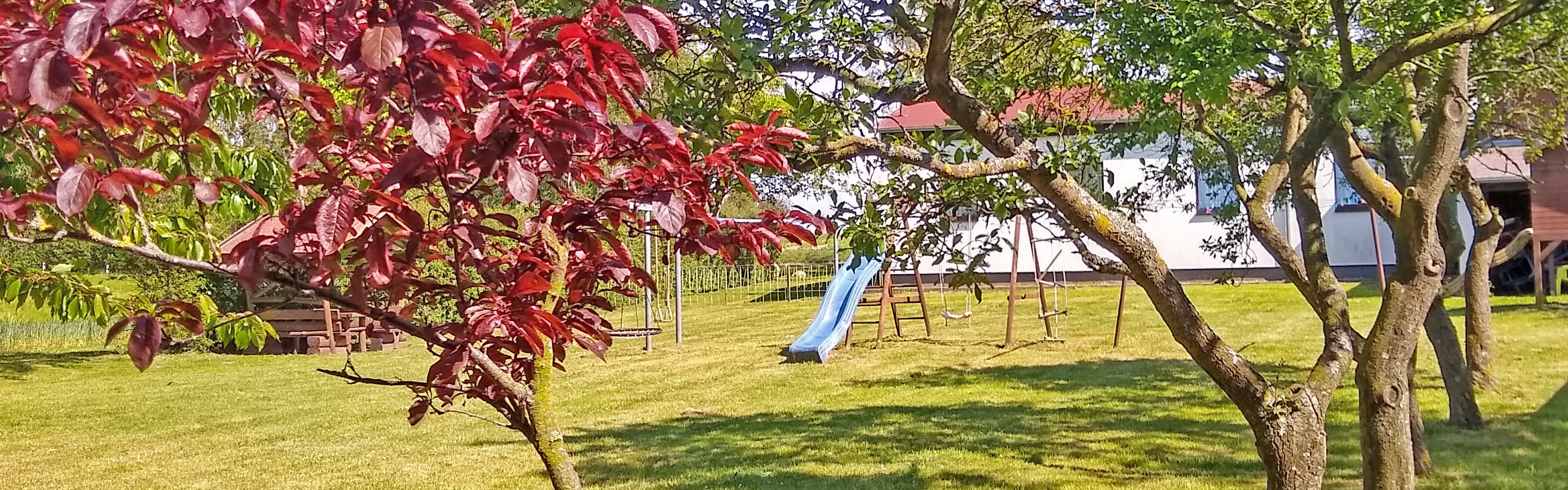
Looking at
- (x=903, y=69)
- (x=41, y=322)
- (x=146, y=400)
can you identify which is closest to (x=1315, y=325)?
(x=903, y=69)

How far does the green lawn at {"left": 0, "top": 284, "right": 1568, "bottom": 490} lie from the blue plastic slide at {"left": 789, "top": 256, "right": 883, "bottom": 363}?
33cm

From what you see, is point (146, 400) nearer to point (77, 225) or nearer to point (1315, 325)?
point (77, 225)

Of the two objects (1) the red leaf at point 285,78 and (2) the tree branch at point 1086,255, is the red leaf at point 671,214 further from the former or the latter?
(2) the tree branch at point 1086,255

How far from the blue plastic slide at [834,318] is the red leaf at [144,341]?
10868 mm

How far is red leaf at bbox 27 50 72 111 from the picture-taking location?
51.5 inches

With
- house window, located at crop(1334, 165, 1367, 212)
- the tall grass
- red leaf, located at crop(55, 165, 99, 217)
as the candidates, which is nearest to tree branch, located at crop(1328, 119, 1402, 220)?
red leaf, located at crop(55, 165, 99, 217)

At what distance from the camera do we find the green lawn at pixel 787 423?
657 centimetres

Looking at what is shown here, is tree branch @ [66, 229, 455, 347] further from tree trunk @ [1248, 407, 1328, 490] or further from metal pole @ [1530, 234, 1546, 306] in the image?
metal pole @ [1530, 234, 1546, 306]

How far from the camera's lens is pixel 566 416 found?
9.45 metres

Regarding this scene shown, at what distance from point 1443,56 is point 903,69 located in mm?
2239

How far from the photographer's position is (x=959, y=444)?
7.50 meters

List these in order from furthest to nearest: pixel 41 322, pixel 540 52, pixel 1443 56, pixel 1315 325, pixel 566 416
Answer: pixel 41 322 < pixel 1315 325 < pixel 566 416 < pixel 1443 56 < pixel 540 52

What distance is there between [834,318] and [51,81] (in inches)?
546

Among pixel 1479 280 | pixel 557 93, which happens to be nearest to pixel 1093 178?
pixel 557 93
